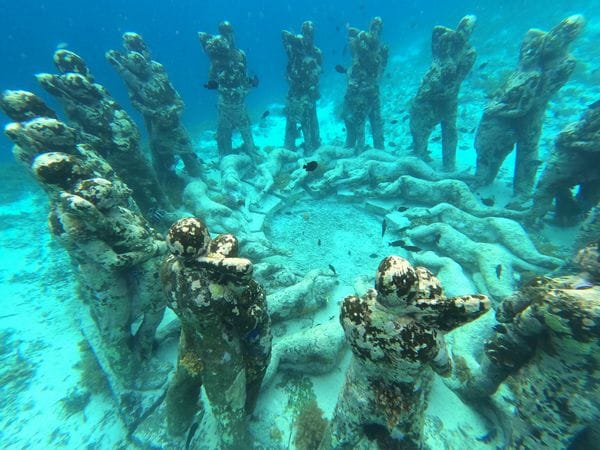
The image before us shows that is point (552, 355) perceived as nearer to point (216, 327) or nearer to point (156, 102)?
point (216, 327)

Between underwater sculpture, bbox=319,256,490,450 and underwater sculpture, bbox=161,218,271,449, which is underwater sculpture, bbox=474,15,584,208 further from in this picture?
underwater sculpture, bbox=161,218,271,449

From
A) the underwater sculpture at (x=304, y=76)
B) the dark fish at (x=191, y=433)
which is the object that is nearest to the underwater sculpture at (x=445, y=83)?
the underwater sculpture at (x=304, y=76)

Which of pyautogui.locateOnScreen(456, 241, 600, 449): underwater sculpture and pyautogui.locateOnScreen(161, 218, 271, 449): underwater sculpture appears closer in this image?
pyautogui.locateOnScreen(456, 241, 600, 449): underwater sculpture

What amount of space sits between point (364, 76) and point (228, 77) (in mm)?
5726

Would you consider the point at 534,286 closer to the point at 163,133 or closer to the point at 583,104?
the point at 163,133

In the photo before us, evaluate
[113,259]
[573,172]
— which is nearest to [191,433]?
[113,259]

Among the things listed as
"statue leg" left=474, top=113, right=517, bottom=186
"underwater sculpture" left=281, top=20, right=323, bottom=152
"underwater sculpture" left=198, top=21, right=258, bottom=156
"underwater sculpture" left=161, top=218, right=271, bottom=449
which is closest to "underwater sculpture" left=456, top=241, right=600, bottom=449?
"underwater sculpture" left=161, top=218, right=271, bottom=449

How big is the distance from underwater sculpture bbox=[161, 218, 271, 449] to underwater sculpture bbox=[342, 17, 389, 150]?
11754 mm

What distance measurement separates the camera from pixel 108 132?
292 inches

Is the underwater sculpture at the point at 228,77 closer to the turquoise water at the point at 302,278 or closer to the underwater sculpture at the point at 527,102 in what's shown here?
the turquoise water at the point at 302,278

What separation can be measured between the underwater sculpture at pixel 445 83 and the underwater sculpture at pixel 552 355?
901 cm

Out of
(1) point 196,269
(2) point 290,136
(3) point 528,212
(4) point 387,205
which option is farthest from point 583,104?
(1) point 196,269

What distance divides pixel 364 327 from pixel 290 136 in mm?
13577

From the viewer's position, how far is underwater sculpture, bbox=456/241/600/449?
2.59m
